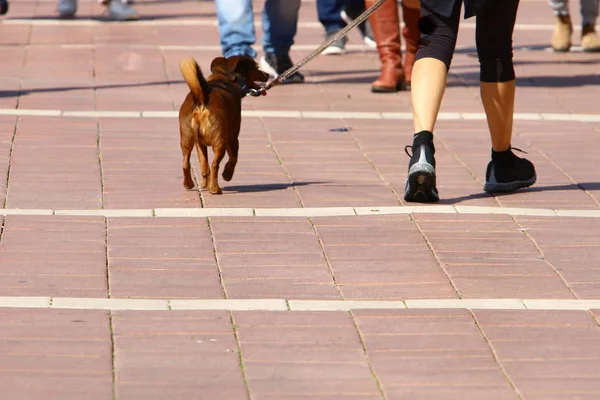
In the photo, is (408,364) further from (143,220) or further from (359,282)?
(143,220)

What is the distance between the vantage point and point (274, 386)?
155 inches

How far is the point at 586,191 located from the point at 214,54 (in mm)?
5448

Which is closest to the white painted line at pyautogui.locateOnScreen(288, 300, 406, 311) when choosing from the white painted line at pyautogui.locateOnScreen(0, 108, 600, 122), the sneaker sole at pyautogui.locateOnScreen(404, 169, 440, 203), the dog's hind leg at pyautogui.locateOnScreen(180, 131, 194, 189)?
the sneaker sole at pyautogui.locateOnScreen(404, 169, 440, 203)

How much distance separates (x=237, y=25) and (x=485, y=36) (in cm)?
365

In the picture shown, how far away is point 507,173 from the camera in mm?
6629

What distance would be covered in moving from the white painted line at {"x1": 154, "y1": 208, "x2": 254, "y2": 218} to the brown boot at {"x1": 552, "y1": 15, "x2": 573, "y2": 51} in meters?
6.74

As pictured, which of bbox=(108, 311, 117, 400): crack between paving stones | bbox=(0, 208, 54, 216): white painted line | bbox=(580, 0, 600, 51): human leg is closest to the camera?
bbox=(108, 311, 117, 400): crack between paving stones

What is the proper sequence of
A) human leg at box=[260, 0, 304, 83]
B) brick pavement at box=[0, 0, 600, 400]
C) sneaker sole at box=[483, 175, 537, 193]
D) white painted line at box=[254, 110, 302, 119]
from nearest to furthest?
1. brick pavement at box=[0, 0, 600, 400]
2. sneaker sole at box=[483, 175, 537, 193]
3. white painted line at box=[254, 110, 302, 119]
4. human leg at box=[260, 0, 304, 83]

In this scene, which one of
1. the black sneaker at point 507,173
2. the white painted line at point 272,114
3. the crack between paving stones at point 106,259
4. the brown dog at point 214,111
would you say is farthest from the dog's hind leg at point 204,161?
the white painted line at point 272,114

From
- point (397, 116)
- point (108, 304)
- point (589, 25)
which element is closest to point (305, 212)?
point (108, 304)

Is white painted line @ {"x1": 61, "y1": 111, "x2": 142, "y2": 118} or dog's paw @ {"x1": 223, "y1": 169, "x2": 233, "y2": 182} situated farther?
white painted line @ {"x1": 61, "y1": 111, "x2": 142, "y2": 118}

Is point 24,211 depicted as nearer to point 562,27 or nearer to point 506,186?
point 506,186

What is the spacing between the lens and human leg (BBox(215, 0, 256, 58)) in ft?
32.4

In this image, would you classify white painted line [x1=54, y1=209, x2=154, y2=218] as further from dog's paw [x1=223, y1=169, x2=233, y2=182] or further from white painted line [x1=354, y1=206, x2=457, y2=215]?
white painted line [x1=354, y1=206, x2=457, y2=215]
